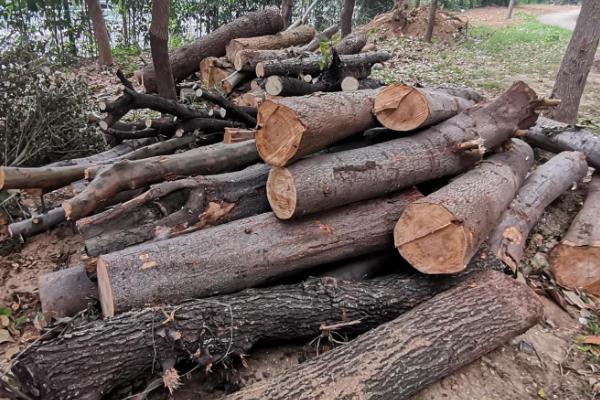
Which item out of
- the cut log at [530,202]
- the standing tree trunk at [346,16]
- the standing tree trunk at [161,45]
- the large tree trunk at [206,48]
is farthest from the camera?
the standing tree trunk at [346,16]

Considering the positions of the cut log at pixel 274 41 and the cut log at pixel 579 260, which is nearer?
the cut log at pixel 579 260

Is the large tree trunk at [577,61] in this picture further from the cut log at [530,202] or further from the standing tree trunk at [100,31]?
the standing tree trunk at [100,31]

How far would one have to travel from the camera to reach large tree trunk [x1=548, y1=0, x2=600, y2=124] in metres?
5.66

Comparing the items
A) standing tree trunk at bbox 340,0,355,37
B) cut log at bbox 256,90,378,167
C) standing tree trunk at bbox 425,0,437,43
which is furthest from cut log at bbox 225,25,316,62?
standing tree trunk at bbox 425,0,437,43

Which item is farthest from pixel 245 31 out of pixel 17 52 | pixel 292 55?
pixel 17 52

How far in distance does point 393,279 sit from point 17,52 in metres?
4.38

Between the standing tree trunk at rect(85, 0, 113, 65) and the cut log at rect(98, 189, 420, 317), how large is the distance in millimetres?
7468

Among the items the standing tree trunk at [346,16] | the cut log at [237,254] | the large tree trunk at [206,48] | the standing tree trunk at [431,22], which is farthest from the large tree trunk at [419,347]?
the standing tree trunk at [431,22]

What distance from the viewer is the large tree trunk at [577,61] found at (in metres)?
5.66

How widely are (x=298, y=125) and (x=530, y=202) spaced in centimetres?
241

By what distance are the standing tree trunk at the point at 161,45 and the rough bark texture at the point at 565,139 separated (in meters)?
4.30

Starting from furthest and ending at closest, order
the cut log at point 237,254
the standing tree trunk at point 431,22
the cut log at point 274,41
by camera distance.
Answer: the standing tree trunk at point 431,22 → the cut log at point 274,41 → the cut log at point 237,254

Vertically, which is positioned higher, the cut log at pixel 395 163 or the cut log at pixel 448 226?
the cut log at pixel 395 163

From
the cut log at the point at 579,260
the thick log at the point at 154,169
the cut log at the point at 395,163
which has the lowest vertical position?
the cut log at the point at 579,260
